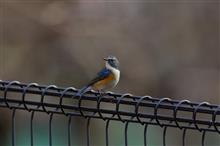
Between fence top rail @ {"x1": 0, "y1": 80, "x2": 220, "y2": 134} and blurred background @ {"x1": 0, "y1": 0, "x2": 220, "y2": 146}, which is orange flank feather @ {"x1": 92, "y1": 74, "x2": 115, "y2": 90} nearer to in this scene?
fence top rail @ {"x1": 0, "y1": 80, "x2": 220, "y2": 134}

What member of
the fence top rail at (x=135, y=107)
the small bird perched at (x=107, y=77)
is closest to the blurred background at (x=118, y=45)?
the small bird perched at (x=107, y=77)

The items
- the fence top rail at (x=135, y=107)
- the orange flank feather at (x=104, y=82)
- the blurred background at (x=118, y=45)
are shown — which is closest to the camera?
the fence top rail at (x=135, y=107)

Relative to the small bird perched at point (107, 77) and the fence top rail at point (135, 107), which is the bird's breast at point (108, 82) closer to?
the small bird perched at point (107, 77)

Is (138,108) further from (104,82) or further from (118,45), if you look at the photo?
(118,45)

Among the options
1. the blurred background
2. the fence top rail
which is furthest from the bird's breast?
the blurred background

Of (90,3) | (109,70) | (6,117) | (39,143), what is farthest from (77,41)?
(109,70)

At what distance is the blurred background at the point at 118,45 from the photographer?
13.7 meters

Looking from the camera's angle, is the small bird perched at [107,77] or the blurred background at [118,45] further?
the blurred background at [118,45]

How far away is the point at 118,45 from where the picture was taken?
14.2m

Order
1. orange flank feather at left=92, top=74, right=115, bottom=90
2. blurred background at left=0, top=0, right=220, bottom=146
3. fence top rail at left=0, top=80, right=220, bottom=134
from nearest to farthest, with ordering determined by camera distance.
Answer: fence top rail at left=0, top=80, right=220, bottom=134 → orange flank feather at left=92, top=74, right=115, bottom=90 → blurred background at left=0, top=0, right=220, bottom=146

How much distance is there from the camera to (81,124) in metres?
13.4

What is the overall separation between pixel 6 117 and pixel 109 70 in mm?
7446

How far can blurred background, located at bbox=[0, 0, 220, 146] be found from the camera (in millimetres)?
13711

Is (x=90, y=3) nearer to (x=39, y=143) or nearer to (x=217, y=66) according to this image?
(x=217, y=66)
